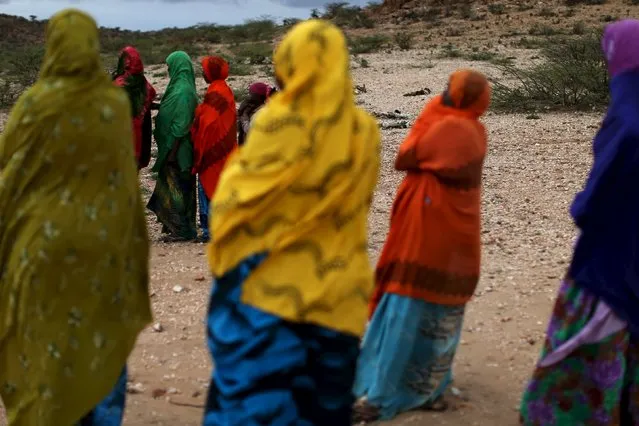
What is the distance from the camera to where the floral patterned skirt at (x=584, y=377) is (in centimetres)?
405

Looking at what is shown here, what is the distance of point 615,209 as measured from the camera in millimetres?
3982

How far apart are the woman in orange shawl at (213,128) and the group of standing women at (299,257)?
12.3ft

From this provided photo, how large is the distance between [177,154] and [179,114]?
13.2 inches

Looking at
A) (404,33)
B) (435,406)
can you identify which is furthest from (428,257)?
(404,33)

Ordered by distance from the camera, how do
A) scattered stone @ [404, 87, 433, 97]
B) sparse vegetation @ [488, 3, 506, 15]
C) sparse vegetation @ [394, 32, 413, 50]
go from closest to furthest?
scattered stone @ [404, 87, 433, 97]
sparse vegetation @ [394, 32, 413, 50]
sparse vegetation @ [488, 3, 506, 15]

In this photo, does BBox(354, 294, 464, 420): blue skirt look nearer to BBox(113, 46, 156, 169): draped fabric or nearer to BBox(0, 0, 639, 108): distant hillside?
BBox(113, 46, 156, 169): draped fabric

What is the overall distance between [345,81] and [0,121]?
14.5 metres

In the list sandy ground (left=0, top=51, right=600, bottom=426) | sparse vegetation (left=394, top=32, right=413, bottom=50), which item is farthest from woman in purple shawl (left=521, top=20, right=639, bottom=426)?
sparse vegetation (left=394, top=32, right=413, bottom=50)

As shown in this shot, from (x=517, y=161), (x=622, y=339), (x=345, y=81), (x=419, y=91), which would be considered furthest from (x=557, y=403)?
(x=419, y=91)

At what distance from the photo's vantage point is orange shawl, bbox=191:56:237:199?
8.14 metres

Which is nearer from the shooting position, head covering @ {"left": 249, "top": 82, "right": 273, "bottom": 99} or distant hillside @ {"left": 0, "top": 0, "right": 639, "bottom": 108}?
head covering @ {"left": 249, "top": 82, "right": 273, "bottom": 99}

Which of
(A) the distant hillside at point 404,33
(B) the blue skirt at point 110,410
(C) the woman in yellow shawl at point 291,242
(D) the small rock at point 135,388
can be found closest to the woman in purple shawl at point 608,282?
(C) the woman in yellow shawl at point 291,242

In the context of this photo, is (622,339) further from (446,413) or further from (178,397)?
(178,397)

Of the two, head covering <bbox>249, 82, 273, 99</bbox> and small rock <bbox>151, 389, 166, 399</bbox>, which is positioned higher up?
head covering <bbox>249, 82, 273, 99</bbox>
